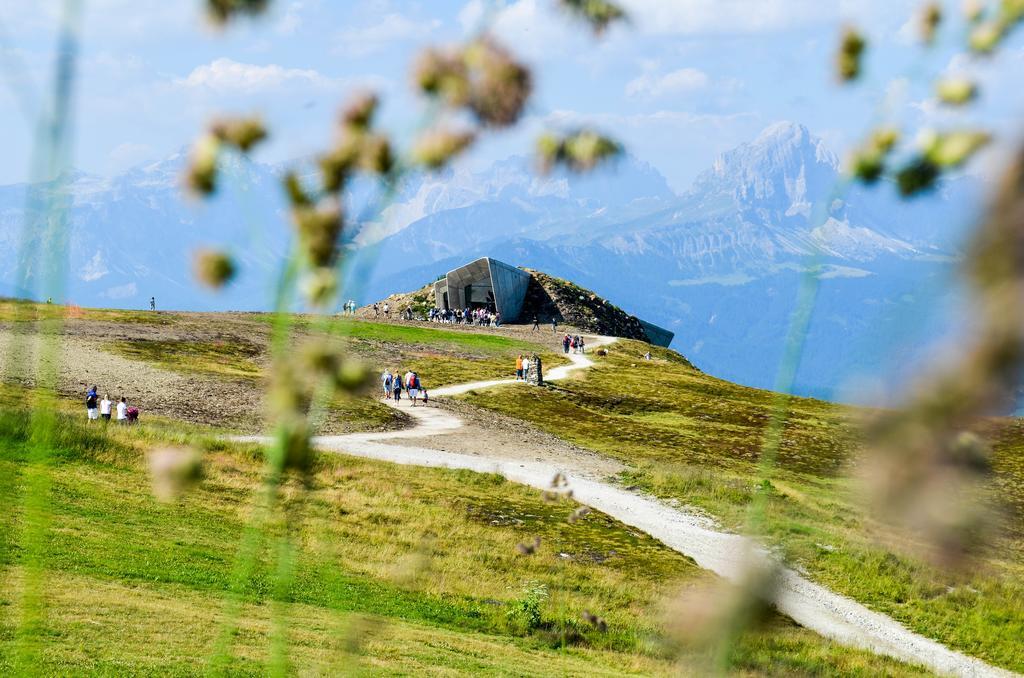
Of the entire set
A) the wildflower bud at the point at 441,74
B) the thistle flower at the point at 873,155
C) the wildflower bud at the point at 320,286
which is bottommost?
the wildflower bud at the point at 320,286

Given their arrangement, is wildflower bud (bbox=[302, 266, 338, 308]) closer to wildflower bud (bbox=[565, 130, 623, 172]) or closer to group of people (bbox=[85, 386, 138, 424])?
wildflower bud (bbox=[565, 130, 623, 172])

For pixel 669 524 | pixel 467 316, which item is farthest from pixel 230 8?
pixel 467 316

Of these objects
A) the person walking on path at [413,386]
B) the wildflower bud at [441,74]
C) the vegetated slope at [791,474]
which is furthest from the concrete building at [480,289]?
the wildflower bud at [441,74]

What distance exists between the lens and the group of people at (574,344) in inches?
3649

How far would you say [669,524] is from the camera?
3309cm

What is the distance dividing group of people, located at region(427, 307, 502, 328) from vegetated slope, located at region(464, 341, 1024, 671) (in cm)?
1600

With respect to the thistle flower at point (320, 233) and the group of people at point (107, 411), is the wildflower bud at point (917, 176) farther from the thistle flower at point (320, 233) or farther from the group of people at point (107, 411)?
the group of people at point (107, 411)

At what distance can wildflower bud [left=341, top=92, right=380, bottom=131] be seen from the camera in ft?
4.64

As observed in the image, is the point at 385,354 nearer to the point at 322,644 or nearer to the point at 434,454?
the point at 434,454

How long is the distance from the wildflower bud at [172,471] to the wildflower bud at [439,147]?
0.51 metres

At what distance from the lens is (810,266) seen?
1.52m

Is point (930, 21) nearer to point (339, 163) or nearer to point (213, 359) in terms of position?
point (339, 163)

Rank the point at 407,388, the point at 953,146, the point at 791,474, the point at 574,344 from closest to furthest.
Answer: the point at 953,146 < the point at 791,474 < the point at 407,388 < the point at 574,344

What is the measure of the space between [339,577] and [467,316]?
101 m
